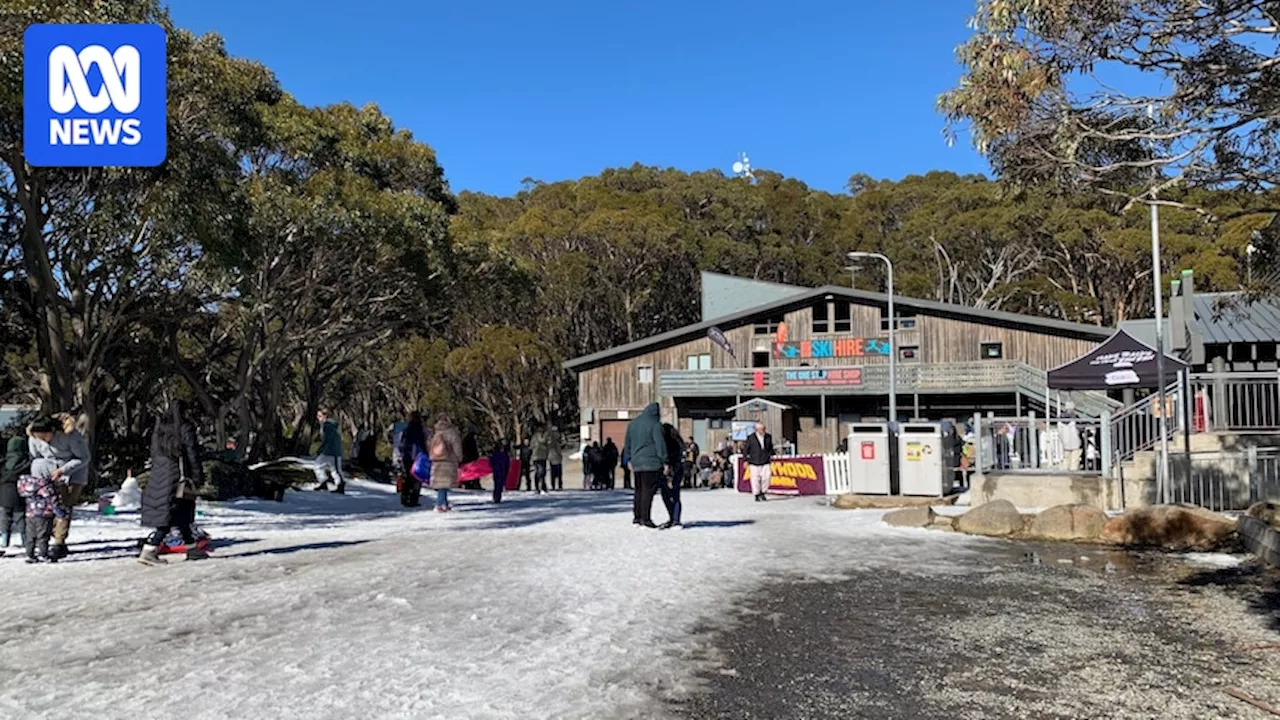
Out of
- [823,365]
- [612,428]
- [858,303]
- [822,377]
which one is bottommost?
[612,428]

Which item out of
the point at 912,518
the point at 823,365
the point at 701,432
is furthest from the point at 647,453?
the point at 701,432

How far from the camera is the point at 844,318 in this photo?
44.0 m

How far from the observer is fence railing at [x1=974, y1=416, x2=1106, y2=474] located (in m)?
16.9

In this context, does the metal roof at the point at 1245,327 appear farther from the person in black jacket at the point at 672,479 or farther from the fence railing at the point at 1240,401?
the person in black jacket at the point at 672,479

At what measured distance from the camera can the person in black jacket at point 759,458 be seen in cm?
2002

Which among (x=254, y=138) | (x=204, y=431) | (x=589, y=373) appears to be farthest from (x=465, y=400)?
(x=254, y=138)

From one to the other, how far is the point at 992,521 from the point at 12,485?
11.3 metres

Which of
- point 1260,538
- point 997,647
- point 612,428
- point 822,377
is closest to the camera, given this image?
point 997,647

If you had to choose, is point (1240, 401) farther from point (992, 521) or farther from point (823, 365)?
point (823, 365)

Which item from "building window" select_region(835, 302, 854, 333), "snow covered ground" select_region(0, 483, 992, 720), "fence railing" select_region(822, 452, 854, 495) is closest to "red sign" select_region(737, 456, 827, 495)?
"fence railing" select_region(822, 452, 854, 495)

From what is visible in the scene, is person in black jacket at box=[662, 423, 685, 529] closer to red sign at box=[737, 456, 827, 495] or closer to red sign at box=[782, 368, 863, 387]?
red sign at box=[737, 456, 827, 495]

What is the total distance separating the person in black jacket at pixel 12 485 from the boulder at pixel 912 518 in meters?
10.6

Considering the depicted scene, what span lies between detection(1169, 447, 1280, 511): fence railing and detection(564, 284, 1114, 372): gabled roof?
2540 centimetres

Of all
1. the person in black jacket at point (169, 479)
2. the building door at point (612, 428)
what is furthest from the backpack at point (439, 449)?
the building door at point (612, 428)
